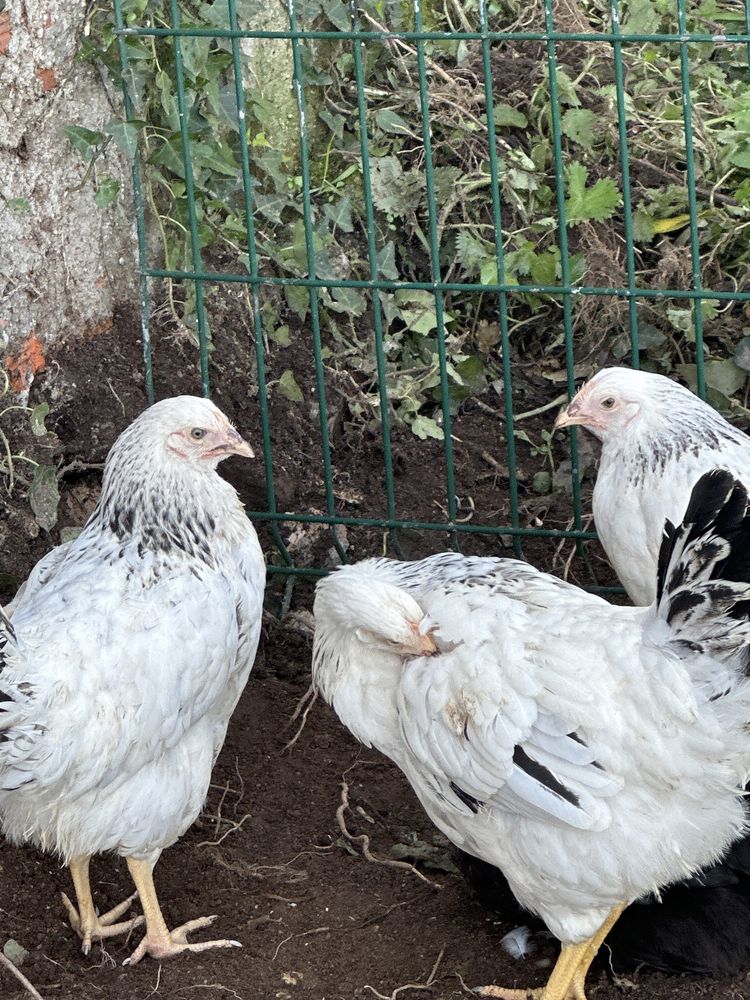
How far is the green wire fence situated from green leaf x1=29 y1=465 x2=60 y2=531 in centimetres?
50

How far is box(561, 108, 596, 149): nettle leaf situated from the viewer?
Answer: 516 centimetres

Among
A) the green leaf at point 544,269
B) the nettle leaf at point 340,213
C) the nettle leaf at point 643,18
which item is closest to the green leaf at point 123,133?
the nettle leaf at point 340,213

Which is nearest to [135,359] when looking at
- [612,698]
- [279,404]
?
[279,404]

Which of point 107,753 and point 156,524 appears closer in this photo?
point 107,753

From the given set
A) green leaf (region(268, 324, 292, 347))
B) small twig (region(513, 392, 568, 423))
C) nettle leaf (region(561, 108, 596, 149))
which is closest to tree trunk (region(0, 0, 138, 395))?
green leaf (region(268, 324, 292, 347))

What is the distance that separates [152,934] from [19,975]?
39 cm

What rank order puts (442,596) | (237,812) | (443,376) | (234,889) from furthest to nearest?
(443,376)
(237,812)
(234,889)
(442,596)

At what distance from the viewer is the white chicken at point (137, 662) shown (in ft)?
10.8

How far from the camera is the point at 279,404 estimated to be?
5004 millimetres

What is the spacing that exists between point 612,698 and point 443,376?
1847 millimetres

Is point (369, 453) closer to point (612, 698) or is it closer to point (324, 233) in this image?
point (324, 233)

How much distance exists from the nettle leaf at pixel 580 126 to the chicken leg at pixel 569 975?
3.07m

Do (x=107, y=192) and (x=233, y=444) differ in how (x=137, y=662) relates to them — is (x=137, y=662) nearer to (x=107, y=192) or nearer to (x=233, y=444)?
(x=233, y=444)

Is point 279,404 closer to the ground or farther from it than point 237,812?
farther from it
